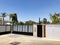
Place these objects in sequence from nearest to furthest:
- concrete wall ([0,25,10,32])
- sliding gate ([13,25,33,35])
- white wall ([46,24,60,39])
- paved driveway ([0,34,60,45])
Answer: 1. paved driveway ([0,34,60,45])
2. white wall ([46,24,60,39])
3. sliding gate ([13,25,33,35])
4. concrete wall ([0,25,10,32])

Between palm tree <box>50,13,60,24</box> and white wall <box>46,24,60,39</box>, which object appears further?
palm tree <box>50,13,60,24</box>

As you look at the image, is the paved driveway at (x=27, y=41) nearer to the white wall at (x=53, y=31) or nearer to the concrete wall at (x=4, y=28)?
the white wall at (x=53, y=31)

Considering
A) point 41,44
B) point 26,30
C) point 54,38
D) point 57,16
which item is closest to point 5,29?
point 26,30

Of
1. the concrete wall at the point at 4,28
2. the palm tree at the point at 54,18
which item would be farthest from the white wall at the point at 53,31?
the palm tree at the point at 54,18

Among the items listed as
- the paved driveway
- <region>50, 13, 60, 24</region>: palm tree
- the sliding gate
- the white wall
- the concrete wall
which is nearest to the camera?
the paved driveway

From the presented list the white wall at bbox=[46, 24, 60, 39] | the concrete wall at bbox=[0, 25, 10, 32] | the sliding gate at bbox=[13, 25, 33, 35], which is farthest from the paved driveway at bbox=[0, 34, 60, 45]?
the concrete wall at bbox=[0, 25, 10, 32]

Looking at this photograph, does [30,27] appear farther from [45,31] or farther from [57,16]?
[57,16]

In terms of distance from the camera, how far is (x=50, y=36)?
17.8 metres

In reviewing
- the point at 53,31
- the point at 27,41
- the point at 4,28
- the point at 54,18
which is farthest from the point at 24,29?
the point at 54,18

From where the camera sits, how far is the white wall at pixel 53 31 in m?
17.3

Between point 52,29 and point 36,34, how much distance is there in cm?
331

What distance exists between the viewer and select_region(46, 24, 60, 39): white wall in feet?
56.7

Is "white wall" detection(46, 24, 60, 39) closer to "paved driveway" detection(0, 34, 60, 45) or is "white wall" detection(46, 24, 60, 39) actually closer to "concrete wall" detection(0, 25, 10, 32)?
"paved driveway" detection(0, 34, 60, 45)

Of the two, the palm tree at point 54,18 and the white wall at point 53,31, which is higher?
the palm tree at point 54,18
